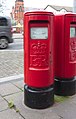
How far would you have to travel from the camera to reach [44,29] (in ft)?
10.7

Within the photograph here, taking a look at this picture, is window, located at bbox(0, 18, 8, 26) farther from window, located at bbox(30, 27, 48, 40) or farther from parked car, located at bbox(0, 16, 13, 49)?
window, located at bbox(30, 27, 48, 40)

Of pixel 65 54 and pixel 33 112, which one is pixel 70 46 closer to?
pixel 65 54

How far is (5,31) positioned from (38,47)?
8568 mm

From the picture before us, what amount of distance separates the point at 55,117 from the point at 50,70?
764mm

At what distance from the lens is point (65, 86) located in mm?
3850

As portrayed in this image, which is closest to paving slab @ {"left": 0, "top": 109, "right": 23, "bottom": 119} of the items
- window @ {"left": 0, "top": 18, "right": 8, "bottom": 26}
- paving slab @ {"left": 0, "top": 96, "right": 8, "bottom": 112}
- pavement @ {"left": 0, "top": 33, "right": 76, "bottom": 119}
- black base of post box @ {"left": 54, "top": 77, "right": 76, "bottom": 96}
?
pavement @ {"left": 0, "top": 33, "right": 76, "bottom": 119}

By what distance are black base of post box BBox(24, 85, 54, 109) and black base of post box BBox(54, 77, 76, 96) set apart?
1.43 feet

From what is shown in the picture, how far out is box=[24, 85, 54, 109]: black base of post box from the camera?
340 cm

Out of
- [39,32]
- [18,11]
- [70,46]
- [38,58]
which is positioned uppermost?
[18,11]

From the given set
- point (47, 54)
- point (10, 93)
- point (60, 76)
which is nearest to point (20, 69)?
point (10, 93)

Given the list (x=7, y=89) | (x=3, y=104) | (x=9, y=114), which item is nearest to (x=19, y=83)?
(x=7, y=89)

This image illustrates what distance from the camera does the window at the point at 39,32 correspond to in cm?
323

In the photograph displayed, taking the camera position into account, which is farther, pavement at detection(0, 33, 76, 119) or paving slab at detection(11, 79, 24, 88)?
paving slab at detection(11, 79, 24, 88)

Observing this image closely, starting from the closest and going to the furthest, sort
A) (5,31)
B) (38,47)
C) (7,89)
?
(38,47) < (7,89) < (5,31)
